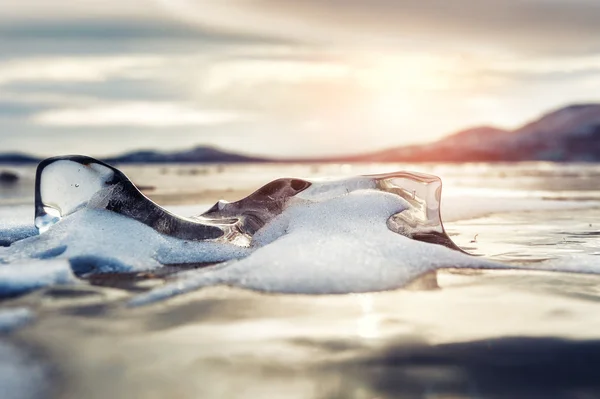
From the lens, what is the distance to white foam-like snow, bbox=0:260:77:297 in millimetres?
3723

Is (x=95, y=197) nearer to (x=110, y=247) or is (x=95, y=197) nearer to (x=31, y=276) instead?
(x=110, y=247)

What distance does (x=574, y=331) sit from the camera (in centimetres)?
296

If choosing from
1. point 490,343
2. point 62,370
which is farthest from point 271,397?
point 490,343

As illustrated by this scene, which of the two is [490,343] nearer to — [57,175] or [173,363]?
[173,363]

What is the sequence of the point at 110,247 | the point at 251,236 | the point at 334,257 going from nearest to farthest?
the point at 334,257 < the point at 110,247 < the point at 251,236

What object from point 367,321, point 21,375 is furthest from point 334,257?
point 21,375

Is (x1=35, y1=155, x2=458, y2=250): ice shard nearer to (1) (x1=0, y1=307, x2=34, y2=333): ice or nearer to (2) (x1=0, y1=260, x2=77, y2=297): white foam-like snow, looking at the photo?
(2) (x1=0, y1=260, x2=77, y2=297): white foam-like snow

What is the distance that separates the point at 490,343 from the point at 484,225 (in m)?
5.57

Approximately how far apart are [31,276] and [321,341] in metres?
2.07

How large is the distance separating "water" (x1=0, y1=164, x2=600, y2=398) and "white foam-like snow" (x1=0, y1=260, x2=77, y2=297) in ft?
0.41

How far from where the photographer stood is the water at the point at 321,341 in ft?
7.70

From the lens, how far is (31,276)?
388 cm

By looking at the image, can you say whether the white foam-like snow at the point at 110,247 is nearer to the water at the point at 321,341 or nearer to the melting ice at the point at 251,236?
the melting ice at the point at 251,236

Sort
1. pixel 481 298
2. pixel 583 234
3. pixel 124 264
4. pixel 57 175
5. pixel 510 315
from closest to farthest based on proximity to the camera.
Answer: pixel 510 315, pixel 481 298, pixel 124 264, pixel 57 175, pixel 583 234
